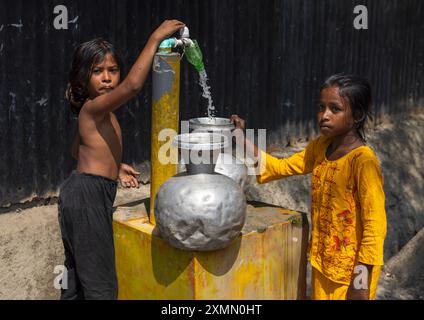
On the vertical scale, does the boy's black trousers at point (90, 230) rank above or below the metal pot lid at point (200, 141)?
A: below

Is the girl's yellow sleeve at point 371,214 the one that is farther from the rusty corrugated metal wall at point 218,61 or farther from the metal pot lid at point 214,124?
the rusty corrugated metal wall at point 218,61

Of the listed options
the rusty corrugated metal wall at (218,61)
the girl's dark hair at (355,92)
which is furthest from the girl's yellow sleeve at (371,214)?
the rusty corrugated metal wall at (218,61)

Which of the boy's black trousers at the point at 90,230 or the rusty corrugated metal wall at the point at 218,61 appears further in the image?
the rusty corrugated metal wall at the point at 218,61

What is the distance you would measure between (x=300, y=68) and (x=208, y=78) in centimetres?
Answer: 155

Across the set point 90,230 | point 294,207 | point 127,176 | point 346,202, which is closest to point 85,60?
point 127,176

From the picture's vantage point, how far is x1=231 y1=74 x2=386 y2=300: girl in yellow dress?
9.21ft

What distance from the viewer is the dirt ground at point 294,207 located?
4305mm

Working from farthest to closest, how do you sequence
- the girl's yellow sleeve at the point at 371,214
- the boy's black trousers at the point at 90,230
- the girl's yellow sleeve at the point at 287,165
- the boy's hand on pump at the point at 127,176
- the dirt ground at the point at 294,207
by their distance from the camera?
the dirt ground at the point at 294,207, the boy's hand on pump at the point at 127,176, the girl's yellow sleeve at the point at 287,165, the boy's black trousers at the point at 90,230, the girl's yellow sleeve at the point at 371,214

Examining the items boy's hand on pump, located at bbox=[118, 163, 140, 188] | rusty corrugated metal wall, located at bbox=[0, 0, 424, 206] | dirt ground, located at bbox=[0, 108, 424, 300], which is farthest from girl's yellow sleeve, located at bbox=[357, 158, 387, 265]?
rusty corrugated metal wall, located at bbox=[0, 0, 424, 206]

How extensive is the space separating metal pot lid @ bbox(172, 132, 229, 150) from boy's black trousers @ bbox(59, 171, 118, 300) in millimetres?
580

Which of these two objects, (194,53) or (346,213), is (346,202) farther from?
(194,53)

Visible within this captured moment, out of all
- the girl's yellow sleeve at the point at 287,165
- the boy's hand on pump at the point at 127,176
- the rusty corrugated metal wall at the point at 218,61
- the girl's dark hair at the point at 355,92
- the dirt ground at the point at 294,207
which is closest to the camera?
the girl's dark hair at the point at 355,92

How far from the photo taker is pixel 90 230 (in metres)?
3.12

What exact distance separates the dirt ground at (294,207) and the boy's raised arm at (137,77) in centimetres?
114
